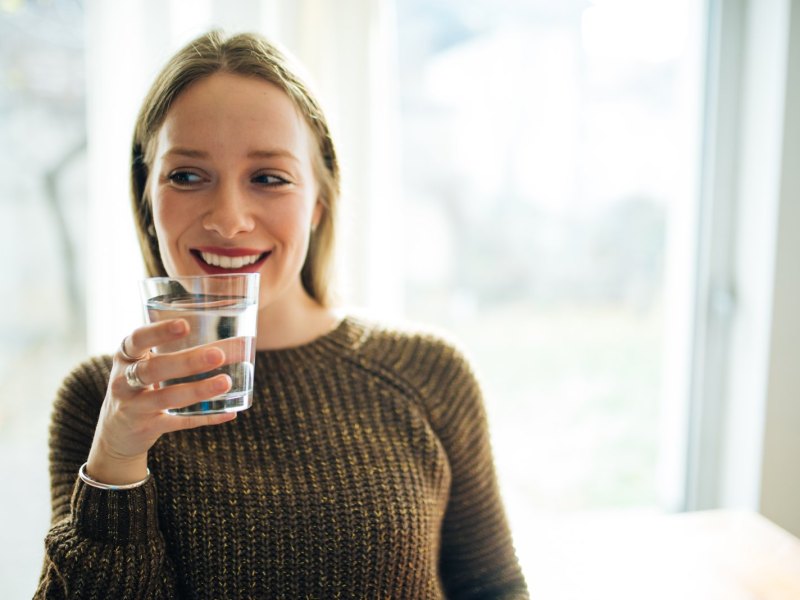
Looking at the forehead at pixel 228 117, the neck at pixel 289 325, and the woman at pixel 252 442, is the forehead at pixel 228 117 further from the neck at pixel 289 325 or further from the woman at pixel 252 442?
the neck at pixel 289 325

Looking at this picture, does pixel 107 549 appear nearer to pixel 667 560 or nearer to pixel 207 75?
pixel 207 75

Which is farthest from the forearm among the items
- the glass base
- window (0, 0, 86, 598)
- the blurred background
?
window (0, 0, 86, 598)

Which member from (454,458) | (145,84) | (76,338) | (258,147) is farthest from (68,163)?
(454,458)

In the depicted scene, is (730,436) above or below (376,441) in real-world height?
below

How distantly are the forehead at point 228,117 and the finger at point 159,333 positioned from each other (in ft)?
1.05

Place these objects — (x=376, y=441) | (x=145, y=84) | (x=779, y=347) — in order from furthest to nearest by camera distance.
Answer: (x=779, y=347)
(x=145, y=84)
(x=376, y=441)

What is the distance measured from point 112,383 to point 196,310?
146 millimetres

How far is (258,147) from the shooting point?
93 centimetres

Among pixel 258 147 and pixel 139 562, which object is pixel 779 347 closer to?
pixel 258 147

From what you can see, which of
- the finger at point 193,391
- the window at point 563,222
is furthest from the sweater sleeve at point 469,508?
the window at point 563,222

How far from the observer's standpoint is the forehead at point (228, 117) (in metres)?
0.92

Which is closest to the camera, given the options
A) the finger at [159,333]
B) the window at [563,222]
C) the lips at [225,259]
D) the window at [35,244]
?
the finger at [159,333]

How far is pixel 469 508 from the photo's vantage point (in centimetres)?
112

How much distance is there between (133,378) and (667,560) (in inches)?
37.9
